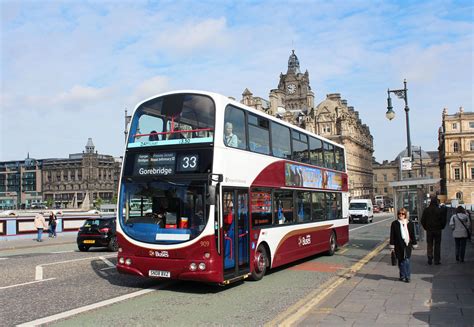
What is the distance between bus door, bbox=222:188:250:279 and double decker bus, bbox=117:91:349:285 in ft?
0.07

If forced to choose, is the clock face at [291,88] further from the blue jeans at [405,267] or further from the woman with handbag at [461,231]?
the blue jeans at [405,267]

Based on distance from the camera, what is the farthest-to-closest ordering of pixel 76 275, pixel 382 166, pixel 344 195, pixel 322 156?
pixel 382 166, pixel 344 195, pixel 322 156, pixel 76 275

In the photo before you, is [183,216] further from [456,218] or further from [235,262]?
[456,218]

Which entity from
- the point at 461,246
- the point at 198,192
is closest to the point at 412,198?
the point at 461,246

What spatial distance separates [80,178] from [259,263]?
152 metres

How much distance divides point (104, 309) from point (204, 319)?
195cm

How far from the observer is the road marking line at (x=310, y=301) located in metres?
7.52

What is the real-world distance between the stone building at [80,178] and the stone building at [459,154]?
9684 centimetres

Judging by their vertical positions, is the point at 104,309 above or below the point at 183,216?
below

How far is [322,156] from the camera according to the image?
16.4 metres

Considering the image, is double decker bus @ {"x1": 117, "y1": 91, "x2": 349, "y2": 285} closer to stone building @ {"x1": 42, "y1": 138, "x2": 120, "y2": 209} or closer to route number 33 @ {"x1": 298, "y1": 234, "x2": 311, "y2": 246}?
route number 33 @ {"x1": 298, "y1": 234, "x2": 311, "y2": 246}

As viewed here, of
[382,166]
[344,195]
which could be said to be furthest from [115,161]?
[344,195]

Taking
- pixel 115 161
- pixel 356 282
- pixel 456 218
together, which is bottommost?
pixel 356 282

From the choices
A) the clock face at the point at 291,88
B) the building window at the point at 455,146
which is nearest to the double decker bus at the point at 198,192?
the building window at the point at 455,146
